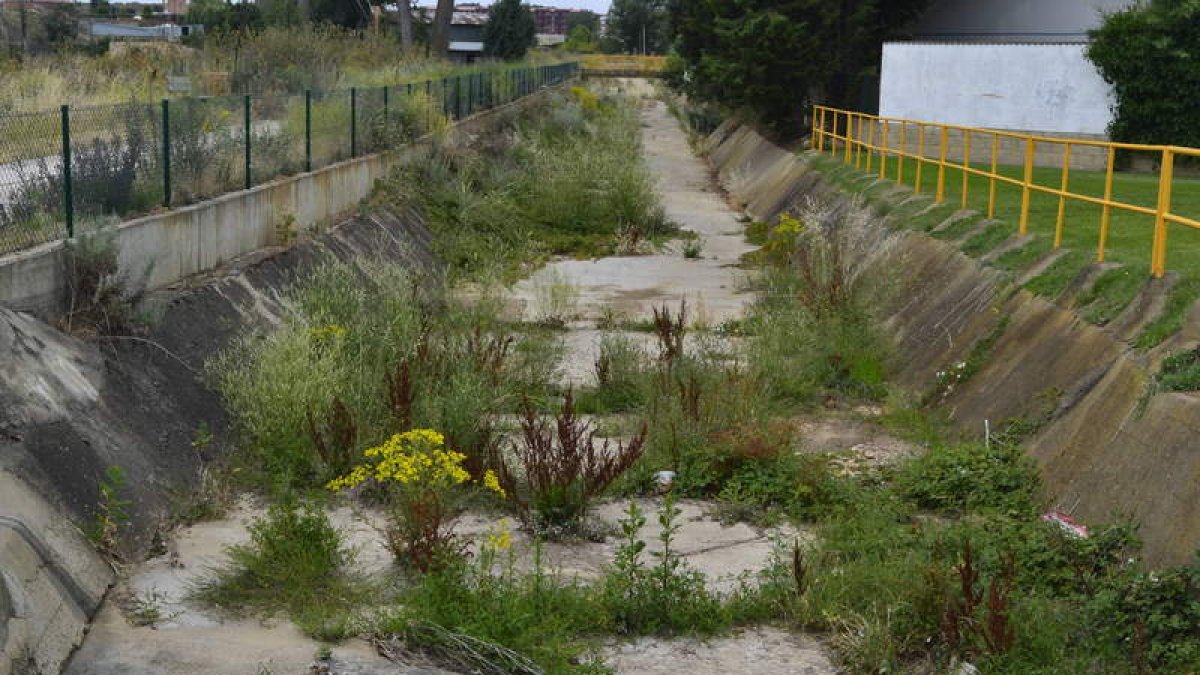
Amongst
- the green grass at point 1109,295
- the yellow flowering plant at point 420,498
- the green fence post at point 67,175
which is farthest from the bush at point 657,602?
the green fence post at point 67,175

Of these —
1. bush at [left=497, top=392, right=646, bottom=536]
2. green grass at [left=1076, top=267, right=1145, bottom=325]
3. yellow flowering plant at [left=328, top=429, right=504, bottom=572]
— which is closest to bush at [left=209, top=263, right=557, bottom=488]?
bush at [left=497, top=392, right=646, bottom=536]

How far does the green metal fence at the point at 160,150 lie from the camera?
1088cm

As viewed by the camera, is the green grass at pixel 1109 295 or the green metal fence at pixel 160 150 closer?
the green metal fence at pixel 160 150

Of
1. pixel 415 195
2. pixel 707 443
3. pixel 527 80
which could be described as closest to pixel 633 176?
pixel 415 195

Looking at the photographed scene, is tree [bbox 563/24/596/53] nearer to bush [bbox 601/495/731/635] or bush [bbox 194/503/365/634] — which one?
bush [bbox 194/503/365/634]

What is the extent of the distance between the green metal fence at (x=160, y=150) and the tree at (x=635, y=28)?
364ft

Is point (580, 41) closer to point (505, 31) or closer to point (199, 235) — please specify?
point (505, 31)

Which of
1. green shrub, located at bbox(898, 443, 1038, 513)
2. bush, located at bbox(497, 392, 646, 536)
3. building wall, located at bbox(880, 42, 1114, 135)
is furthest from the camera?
building wall, located at bbox(880, 42, 1114, 135)

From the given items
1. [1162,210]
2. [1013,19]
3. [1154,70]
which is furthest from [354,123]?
[1013,19]

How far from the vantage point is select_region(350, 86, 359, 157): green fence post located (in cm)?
2061

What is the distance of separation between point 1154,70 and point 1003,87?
112 inches

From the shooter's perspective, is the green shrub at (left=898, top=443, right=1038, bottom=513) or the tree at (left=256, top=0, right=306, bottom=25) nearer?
the green shrub at (left=898, top=443, right=1038, bottom=513)

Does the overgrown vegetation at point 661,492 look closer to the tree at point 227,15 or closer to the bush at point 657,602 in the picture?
the bush at point 657,602

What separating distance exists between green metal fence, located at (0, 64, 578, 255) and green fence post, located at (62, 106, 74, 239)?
1cm
